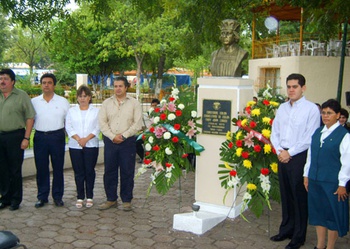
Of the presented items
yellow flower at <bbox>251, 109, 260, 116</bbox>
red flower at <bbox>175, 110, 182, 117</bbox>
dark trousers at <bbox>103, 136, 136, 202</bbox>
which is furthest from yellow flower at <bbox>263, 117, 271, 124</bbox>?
dark trousers at <bbox>103, 136, 136, 202</bbox>

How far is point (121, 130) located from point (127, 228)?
4.41ft

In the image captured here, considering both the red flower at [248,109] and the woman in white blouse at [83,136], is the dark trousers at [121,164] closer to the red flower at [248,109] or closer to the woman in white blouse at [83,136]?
the woman in white blouse at [83,136]

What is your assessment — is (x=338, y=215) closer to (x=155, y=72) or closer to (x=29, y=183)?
(x=29, y=183)

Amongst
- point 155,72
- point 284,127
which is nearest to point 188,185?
point 284,127

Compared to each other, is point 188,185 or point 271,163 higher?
point 271,163

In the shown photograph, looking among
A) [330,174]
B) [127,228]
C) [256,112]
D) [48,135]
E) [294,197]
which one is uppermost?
[256,112]

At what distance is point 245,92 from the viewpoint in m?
5.76

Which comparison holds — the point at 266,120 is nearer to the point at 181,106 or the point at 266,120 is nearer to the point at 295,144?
the point at 295,144

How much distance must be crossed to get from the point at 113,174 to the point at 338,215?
123 inches

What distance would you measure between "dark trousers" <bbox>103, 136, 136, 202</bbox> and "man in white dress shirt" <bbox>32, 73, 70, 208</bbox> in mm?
703

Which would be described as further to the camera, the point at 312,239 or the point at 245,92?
the point at 245,92

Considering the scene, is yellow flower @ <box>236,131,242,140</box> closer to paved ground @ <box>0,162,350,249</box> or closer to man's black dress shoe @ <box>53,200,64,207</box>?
paved ground @ <box>0,162,350,249</box>

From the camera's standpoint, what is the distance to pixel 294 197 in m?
4.85

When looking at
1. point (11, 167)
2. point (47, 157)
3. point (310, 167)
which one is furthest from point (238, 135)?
point (11, 167)
